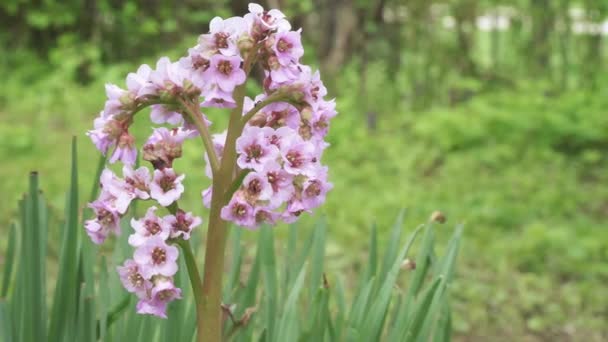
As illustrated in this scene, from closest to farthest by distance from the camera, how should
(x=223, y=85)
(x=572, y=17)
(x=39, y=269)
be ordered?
1. (x=223, y=85)
2. (x=39, y=269)
3. (x=572, y=17)

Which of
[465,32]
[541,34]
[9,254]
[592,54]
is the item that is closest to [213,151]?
[9,254]

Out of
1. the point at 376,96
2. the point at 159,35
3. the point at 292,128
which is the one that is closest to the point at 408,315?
the point at 292,128

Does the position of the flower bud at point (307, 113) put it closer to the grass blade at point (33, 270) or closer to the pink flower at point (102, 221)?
the pink flower at point (102, 221)

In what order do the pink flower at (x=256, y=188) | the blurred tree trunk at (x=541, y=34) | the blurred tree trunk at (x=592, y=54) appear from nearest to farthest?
the pink flower at (x=256, y=188) < the blurred tree trunk at (x=592, y=54) < the blurred tree trunk at (x=541, y=34)

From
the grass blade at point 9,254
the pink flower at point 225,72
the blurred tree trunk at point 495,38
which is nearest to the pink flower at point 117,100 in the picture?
the pink flower at point 225,72

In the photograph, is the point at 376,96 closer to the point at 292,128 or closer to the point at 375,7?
the point at 375,7

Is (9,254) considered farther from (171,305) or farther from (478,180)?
(478,180)

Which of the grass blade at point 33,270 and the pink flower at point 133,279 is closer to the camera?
the pink flower at point 133,279

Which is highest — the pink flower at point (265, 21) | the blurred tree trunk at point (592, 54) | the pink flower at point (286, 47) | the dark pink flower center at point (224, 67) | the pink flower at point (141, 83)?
the blurred tree trunk at point (592, 54)
